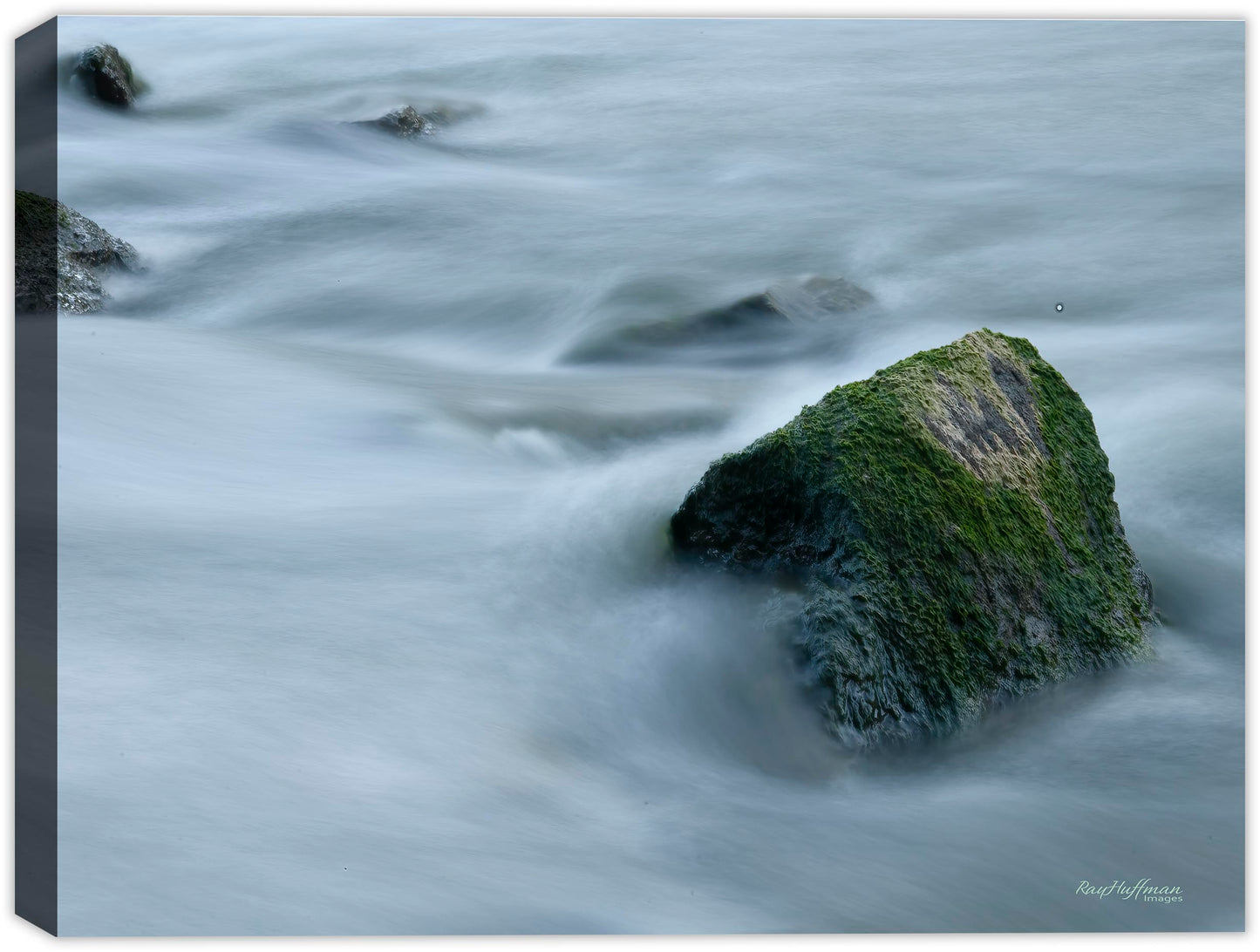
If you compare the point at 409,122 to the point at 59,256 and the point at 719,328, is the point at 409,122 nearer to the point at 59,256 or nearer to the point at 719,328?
the point at 59,256

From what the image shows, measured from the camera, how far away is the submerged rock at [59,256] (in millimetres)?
5082

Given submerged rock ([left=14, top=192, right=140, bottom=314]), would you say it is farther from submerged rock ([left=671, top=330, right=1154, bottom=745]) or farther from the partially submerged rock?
submerged rock ([left=671, top=330, right=1154, bottom=745])

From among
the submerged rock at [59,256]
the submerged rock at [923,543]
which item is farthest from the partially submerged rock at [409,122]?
the submerged rock at [923,543]

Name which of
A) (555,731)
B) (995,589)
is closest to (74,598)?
(555,731)

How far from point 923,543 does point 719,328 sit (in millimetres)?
2439

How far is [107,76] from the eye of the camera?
645cm

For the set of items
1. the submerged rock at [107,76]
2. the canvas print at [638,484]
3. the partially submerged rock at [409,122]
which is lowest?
the canvas print at [638,484]

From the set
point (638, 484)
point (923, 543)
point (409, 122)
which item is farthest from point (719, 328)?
point (409, 122)

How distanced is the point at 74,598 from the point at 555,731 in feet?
4.03

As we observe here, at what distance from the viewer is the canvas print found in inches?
111

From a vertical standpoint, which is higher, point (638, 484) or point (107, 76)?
point (107, 76)

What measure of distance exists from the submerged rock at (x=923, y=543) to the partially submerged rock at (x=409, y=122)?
4.18 m

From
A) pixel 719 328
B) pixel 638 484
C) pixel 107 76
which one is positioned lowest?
pixel 638 484

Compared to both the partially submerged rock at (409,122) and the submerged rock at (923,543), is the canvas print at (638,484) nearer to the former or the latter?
the submerged rock at (923,543)
